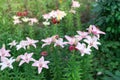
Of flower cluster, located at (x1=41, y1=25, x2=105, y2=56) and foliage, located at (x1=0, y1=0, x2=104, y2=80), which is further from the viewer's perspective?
foliage, located at (x1=0, y1=0, x2=104, y2=80)

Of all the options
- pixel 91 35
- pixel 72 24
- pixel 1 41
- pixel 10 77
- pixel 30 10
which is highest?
pixel 30 10

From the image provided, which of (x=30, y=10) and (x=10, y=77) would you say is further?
(x=30, y=10)

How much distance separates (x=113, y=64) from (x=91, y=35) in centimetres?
116

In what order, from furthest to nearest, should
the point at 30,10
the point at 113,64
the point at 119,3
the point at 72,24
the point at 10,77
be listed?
the point at 30,10, the point at 72,24, the point at 119,3, the point at 113,64, the point at 10,77

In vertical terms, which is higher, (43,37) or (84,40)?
(43,37)

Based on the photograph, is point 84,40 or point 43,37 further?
point 43,37

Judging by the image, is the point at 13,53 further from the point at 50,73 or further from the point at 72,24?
the point at 72,24

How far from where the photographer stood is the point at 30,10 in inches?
230

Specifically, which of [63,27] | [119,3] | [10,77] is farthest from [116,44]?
[10,77]

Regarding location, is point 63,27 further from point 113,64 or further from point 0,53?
point 0,53

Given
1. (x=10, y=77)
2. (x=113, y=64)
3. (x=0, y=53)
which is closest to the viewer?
(x=0, y=53)

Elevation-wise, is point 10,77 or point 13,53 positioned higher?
point 13,53

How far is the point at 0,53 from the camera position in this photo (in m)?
3.38

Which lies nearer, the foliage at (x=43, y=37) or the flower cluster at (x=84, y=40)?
the flower cluster at (x=84, y=40)
